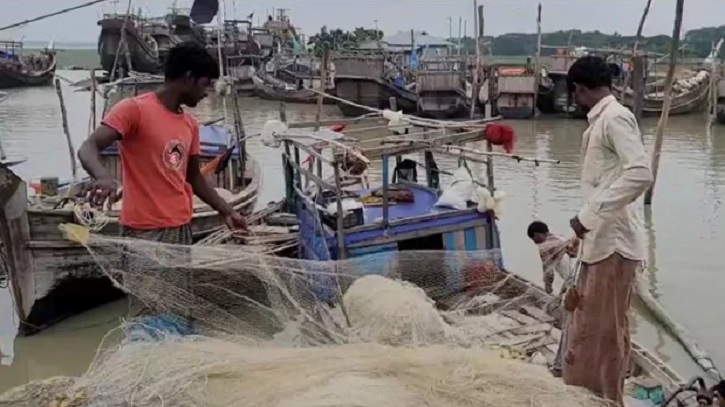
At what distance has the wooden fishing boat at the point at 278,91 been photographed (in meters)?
34.2

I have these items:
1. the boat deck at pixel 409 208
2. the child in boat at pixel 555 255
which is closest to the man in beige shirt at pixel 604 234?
the child in boat at pixel 555 255

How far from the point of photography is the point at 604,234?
141 inches

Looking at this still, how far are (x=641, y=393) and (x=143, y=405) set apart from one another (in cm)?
257

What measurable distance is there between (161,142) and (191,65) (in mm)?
358

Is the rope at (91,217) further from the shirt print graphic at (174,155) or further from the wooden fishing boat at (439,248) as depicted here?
the shirt print graphic at (174,155)

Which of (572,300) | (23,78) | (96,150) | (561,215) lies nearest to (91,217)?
(96,150)

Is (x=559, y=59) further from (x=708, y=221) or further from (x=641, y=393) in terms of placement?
(x=641, y=393)

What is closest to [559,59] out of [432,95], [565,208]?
[432,95]

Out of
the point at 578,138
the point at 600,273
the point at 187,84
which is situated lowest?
the point at 578,138

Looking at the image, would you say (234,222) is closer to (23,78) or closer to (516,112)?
(516,112)

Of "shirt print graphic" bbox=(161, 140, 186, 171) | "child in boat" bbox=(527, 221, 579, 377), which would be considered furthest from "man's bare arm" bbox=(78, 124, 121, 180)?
"child in boat" bbox=(527, 221, 579, 377)

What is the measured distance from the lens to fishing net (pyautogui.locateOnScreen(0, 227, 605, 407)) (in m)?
3.41

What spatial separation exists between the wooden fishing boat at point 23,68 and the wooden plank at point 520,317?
38.7 meters

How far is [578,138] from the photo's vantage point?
24.3 meters
